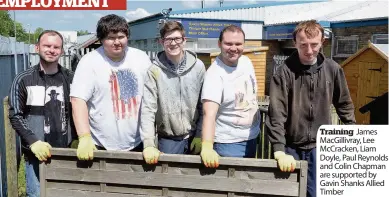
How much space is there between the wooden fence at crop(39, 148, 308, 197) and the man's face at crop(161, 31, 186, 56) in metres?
0.83

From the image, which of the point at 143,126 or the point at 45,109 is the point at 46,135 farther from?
the point at 143,126

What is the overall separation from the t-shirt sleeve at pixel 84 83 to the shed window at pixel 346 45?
50.7 feet

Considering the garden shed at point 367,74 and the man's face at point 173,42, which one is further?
the garden shed at point 367,74

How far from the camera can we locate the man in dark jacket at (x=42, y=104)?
3197mm

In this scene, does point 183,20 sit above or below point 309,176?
above

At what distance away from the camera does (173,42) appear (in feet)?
10.3

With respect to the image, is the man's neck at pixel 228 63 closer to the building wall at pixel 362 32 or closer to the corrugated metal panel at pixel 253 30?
the building wall at pixel 362 32

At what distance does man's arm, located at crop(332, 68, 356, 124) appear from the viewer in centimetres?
303

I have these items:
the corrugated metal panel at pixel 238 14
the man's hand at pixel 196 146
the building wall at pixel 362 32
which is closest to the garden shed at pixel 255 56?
the building wall at pixel 362 32

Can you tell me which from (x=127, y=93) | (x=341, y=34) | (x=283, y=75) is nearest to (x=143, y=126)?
(x=127, y=93)

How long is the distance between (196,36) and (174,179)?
17.0 metres

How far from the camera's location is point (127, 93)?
3162mm

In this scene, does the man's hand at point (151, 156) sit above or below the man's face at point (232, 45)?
below

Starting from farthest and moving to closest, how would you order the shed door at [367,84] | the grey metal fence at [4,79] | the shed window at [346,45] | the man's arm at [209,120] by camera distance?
the shed window at [346,45] → the shed door at [367,84] → the grey metal fence at [4,79] → the man's arm at [209,120]
